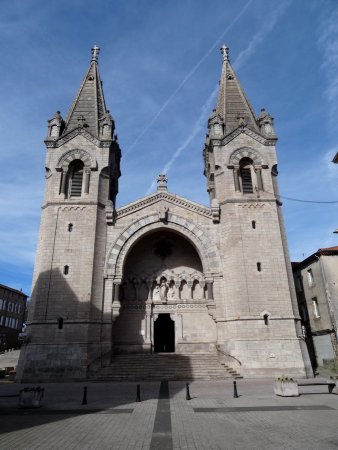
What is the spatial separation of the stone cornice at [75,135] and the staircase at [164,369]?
51.0 ft

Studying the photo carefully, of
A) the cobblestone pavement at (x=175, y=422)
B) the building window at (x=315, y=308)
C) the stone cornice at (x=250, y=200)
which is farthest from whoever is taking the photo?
the building window at (x=315, y=308)

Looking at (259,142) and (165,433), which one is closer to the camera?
(165,433)

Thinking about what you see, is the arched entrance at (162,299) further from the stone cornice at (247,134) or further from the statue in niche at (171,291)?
the stone cornice at (247,134)

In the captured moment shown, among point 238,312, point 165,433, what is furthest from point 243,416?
point 238,312

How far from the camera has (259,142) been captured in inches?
1037

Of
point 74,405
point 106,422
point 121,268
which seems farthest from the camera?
point 121,268

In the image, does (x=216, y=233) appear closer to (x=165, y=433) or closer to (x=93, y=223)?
(x=93, y=223)

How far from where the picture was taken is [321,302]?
84.2 feet

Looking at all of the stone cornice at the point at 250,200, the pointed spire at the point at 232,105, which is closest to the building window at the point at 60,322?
the stone cornice at the point at 250,200

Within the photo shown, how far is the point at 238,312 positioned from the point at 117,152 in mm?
17538

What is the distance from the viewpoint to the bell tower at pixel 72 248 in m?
20.1

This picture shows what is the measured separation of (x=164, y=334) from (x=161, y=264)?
17.8 feet

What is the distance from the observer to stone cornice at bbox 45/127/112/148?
1022 inches

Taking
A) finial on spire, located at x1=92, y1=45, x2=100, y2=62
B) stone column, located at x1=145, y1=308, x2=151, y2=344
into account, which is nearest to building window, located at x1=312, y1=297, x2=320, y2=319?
stone column, located at x1=145, y1=308, x2=151, y2=344
